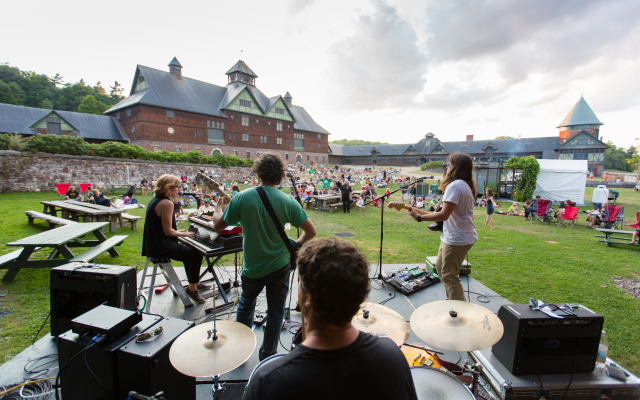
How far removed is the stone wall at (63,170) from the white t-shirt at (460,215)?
79.9 ft

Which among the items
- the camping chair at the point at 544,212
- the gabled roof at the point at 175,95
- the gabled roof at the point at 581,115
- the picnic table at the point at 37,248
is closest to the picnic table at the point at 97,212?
the picnic table at the point at 37,248

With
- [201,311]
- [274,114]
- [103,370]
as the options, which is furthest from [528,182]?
[274,114]

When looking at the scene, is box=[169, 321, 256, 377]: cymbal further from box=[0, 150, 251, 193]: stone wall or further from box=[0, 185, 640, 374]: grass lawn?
box=[0, 150, 251, 193]: stone wall

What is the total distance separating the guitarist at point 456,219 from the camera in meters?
3.42

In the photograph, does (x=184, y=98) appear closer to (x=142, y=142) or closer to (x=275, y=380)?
(x=142, y=142)

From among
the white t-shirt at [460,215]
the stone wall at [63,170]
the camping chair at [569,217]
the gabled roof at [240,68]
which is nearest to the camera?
the white t-shirt at [460,215]

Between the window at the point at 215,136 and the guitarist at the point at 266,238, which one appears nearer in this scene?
the guitarist at the point at 266,238

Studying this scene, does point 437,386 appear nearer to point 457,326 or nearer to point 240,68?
point 457,326

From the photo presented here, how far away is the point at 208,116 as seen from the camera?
38625 millimetres

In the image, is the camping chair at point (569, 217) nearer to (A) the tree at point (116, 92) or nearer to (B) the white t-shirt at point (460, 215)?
(B) the white t-shirt at point (460, 215)

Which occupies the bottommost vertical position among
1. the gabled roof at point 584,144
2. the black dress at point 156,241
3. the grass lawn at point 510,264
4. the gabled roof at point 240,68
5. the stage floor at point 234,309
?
the grass lawn at point 510,264

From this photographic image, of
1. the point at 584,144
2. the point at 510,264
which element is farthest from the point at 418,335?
the point at 584,144

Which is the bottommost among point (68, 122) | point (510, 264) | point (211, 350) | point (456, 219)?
point (510, 264)

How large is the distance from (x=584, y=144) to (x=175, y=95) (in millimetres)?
66335
